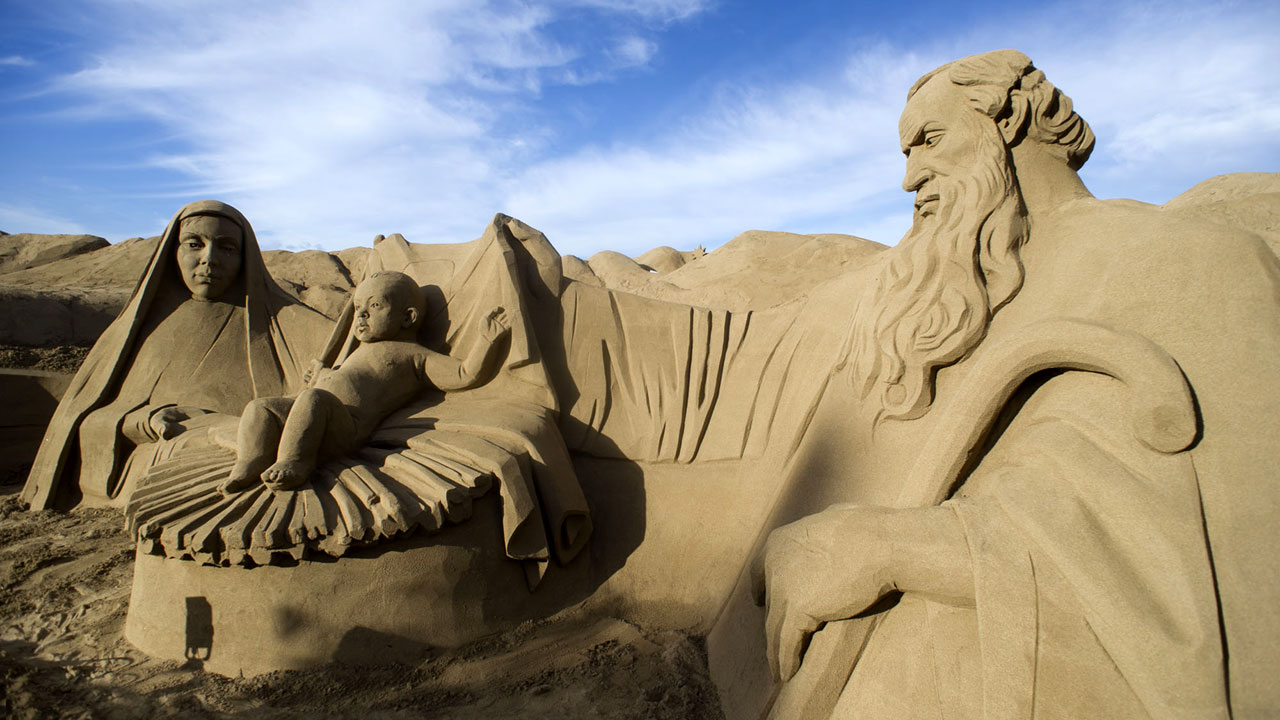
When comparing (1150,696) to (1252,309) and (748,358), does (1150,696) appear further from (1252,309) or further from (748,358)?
(748,358)

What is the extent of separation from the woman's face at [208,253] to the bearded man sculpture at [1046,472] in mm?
3572

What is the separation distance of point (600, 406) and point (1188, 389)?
2.18 metres

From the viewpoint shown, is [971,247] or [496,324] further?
[496,324]

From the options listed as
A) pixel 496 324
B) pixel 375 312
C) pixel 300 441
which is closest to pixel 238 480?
pixel 300 441

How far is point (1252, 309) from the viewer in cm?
158

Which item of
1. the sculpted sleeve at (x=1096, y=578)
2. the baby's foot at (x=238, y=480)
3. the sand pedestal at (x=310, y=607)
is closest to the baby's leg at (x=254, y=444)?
the baby's foot at (x=238, y=480)

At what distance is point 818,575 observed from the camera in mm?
1747

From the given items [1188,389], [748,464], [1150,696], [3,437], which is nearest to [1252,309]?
[1188,389]

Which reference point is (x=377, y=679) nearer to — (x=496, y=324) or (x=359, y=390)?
(x=359, y=390)

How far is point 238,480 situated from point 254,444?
0.41ft

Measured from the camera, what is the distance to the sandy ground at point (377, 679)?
2328mm

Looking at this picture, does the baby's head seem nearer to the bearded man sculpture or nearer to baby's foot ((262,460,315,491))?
baby's foot ((262,460,315,491))

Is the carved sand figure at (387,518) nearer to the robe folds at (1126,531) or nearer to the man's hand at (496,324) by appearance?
the man's hand at (496,324)

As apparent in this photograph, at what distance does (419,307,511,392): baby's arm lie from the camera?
317 cm
